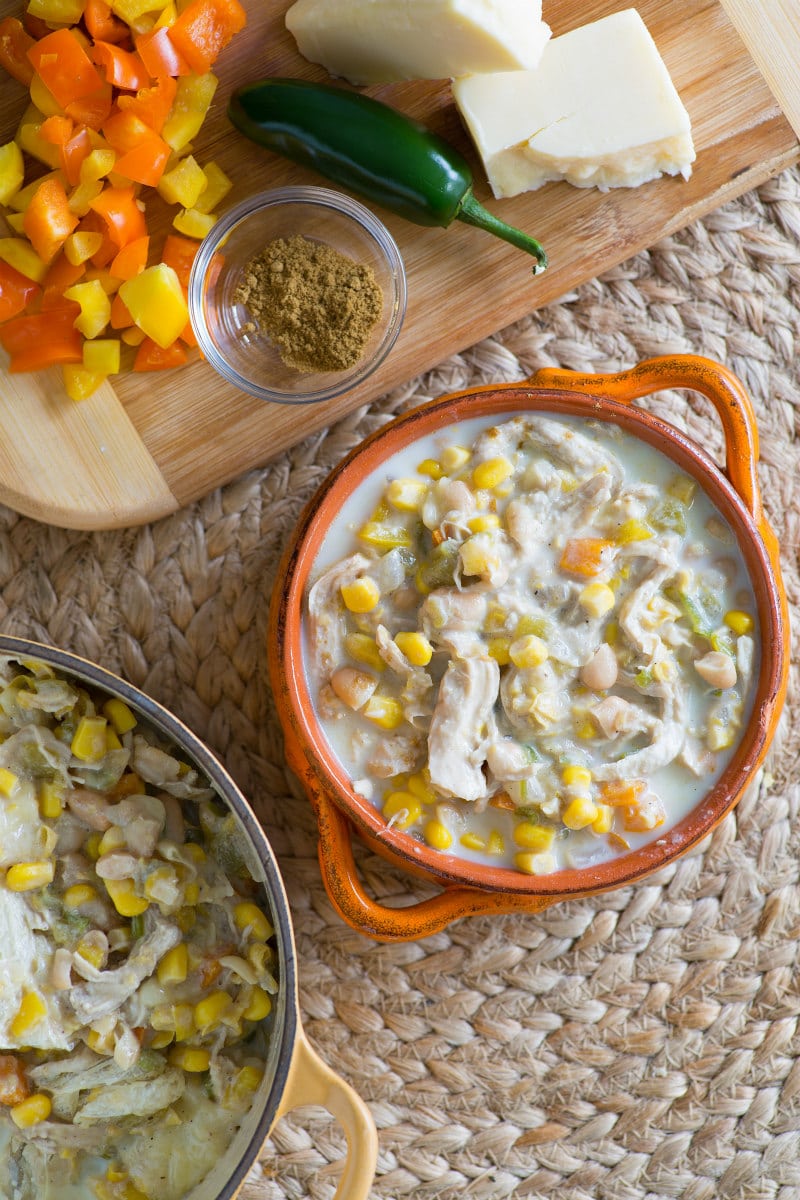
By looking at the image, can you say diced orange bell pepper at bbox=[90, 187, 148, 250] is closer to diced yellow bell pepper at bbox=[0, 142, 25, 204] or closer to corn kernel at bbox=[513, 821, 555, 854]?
diced yellow bell pepper at bbox=[0, 142, 25, 204]

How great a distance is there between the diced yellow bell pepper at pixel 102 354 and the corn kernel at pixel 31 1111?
1828 millimetres

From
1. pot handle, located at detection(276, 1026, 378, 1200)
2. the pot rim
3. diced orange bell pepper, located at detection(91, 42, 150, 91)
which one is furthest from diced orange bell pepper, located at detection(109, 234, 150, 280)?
pot handle, located at detection(276, 1026, 378, 1200)

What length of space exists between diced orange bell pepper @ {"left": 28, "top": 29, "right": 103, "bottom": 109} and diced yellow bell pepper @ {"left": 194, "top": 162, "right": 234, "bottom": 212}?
1.07ft

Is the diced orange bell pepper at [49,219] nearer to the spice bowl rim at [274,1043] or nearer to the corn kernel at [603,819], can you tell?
the spice bowl rim at [274,1043]

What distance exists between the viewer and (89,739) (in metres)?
2.62

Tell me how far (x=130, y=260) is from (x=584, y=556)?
53.3 inches

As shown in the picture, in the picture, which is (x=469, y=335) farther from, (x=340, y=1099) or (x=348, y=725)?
(x=340, y=1099)

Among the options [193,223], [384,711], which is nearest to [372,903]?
[384,711]

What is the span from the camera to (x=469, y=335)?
285 cm

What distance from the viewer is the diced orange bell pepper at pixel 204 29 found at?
263cm

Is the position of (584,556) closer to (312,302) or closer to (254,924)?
(312,302)

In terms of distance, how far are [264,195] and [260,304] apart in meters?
0.27

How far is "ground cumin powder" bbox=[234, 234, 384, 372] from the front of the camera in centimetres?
272

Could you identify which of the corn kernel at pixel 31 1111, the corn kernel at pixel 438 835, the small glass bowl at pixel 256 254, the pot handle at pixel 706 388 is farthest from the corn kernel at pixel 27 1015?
the pot handle at pixel 706 388
